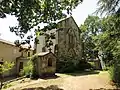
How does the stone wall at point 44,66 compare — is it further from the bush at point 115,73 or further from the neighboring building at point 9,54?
the bush at point 115,73

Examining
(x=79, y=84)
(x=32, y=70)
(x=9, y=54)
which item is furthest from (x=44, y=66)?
(x=9, y=54)

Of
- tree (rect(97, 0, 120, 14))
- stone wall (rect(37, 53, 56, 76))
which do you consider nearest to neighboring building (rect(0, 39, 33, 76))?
stone wall (rect(37, 53, 56, 76))

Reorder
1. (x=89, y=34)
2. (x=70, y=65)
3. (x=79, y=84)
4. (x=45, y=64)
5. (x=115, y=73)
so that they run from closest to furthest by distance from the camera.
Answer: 1. (x=115, y=73)
2. (x=79, y=84)
3. (x=45, y=64)
4. (x=70, y=65)
5. (x=89, y=34)

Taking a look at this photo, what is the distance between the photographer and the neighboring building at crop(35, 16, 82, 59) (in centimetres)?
4088

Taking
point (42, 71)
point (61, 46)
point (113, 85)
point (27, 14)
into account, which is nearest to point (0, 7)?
point (27, 14)

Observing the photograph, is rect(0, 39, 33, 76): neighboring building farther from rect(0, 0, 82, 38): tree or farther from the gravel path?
rect(0, 0, 82, 38): tree

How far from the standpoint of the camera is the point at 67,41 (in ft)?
141

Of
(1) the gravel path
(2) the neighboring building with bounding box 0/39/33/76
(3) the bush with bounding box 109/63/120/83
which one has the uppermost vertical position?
(2) the neighboring building with bounding box 0/39/33/76

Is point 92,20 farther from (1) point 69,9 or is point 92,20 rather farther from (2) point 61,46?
(1) point 69,9

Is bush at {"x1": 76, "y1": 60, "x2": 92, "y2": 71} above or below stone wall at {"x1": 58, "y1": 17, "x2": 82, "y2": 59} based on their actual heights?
below

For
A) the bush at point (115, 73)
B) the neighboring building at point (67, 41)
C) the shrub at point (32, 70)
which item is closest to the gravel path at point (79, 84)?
the bush at point (115, 73)

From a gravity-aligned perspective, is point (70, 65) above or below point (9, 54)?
below

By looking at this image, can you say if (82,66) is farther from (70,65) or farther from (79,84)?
(79,84)

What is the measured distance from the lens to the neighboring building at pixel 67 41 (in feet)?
134
